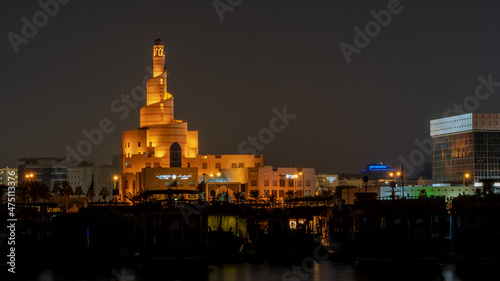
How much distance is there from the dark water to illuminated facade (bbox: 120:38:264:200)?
354 feet

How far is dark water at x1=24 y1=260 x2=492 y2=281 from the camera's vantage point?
5856 cm

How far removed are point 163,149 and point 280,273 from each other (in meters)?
120

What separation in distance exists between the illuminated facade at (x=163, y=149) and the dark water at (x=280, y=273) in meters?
108

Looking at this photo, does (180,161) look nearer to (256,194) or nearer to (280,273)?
(256,194)

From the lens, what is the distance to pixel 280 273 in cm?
6166

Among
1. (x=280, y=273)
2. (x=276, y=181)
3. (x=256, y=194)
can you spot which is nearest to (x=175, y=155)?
(x=256, y=194)

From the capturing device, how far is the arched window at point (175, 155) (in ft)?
587

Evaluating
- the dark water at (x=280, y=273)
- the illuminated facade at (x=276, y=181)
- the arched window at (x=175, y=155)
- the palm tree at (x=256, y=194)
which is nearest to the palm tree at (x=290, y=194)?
the illuminated facade at (x=276, y=181)

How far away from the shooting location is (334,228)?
9481 centimetres

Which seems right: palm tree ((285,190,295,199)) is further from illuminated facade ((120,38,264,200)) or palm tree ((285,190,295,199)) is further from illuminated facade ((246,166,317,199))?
illuminated facade ((120,38,264,200))

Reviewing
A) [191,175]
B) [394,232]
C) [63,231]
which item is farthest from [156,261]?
[191,175]

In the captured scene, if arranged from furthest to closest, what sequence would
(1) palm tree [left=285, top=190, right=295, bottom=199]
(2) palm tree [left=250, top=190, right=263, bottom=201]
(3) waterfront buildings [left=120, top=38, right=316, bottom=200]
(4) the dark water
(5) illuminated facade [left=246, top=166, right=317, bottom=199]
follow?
(5) illuminated facade [left=246, top=166, right=317, bottom=199] < (3) waterfront buildings [left=120, top=38, right=316, bottom=200] < (1) palm tree [left=285, top=190, right=295, bottom=199] < (2) palm tree [left=250, top=190, right=263, bottom=201] < (4) the dark water

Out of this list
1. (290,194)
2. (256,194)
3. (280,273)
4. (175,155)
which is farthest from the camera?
(175,155)

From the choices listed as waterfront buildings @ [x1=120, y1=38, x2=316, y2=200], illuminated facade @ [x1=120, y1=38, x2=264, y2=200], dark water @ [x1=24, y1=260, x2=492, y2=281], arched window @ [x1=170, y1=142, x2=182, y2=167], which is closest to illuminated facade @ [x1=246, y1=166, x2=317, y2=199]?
waterfront buildings @ [x1=120, y1=38, x2=316, y2=200]
